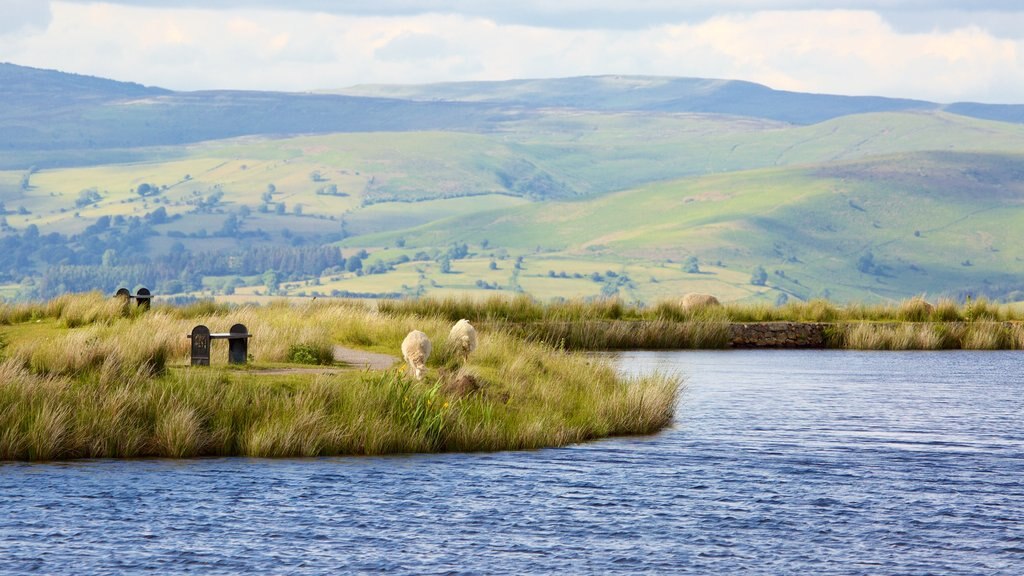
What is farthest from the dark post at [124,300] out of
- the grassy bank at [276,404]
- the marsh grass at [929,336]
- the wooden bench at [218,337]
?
the marsh grass at [929,336]

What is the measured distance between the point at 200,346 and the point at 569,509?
376 inches

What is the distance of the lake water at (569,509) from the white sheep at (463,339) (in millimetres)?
4551

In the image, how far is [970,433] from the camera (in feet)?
80.9

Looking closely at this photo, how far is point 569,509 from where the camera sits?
1797 cm

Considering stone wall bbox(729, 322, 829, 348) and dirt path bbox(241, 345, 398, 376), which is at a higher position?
dirt path bbox(241, 345, 398, 376)

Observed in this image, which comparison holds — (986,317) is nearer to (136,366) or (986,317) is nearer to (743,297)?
(136,366)

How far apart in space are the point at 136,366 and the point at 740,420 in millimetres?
9962

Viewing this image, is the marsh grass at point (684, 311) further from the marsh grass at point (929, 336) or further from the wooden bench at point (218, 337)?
the wooden bench at point (218, 337)

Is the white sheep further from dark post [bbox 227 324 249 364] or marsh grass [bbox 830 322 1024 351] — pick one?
marsh grass [bbox 830 322 1024 351]

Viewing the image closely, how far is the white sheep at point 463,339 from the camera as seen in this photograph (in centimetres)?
2762

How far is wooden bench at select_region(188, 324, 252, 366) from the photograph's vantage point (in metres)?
25.2

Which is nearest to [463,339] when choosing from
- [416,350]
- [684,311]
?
[416,350]

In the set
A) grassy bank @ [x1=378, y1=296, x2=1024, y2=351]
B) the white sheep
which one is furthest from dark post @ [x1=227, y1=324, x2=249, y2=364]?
grassy bank @ [x1=378, y1=296, x2=1024, y2=351]

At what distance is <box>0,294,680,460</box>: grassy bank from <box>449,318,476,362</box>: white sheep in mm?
245
